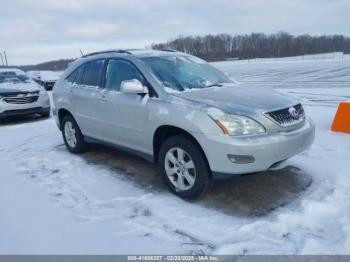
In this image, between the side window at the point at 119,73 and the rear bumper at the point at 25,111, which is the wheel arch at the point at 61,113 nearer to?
the side window at the point at 119,73

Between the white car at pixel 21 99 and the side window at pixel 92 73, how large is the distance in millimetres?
5036

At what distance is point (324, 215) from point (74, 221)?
8.57ft

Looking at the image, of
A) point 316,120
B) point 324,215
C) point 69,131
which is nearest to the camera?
point 324,215

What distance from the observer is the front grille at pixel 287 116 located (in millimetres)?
3564

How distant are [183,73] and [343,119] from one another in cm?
343

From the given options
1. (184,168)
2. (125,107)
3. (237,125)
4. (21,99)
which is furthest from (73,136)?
(21,99)

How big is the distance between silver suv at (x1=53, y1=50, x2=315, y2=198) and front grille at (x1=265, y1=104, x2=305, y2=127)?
0.01 meters

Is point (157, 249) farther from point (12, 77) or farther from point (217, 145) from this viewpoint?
point (12, 77)

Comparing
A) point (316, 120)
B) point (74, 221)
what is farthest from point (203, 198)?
point (316, 120)

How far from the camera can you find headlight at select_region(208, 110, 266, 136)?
340cm

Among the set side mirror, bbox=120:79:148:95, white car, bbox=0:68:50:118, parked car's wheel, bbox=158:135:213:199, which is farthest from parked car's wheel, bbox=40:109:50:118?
parked car's wheel, bbox=158:135:213:199

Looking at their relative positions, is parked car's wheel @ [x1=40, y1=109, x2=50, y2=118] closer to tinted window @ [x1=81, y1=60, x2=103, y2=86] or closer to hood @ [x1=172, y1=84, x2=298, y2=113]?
tinted window @ [x1=81, y1=60, x2=103, y2=86]

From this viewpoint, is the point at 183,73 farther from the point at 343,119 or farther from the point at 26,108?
the point at 26,108

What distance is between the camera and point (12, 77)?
11.1 m
